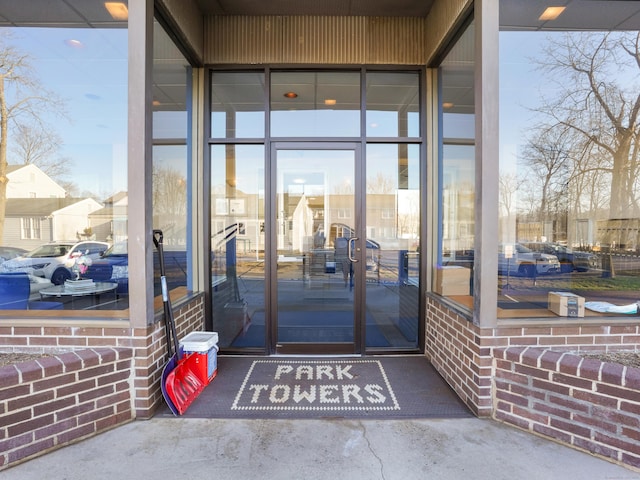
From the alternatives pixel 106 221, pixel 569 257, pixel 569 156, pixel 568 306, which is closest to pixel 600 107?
A: pixel 569 156

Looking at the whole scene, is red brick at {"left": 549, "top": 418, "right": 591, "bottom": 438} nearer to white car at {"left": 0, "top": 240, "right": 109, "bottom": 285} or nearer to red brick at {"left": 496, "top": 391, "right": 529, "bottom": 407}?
red brick at {"left": 496, "top": 391, "right": 529, "bottom": 407}

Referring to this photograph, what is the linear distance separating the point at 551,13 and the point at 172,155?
3.73 metres

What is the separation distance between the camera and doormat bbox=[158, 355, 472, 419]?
2.39m

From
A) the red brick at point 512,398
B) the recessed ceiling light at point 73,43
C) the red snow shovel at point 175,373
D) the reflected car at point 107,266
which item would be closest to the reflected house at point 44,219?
the reflected car at point 107,266

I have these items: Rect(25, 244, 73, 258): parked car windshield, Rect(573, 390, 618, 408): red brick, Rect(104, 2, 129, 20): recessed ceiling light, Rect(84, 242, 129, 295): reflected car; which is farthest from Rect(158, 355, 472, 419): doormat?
Rect(25, 244, 73, 258): parked car windshield

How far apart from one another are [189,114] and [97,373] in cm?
249

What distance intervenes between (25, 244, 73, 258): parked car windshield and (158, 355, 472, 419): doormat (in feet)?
10.9

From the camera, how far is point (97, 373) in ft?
7.16

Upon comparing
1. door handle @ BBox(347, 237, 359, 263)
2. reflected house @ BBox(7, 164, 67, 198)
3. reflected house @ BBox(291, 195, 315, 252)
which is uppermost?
reflected house @ BBox(7, 164, 67, 198)

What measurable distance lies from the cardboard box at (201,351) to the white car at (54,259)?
2.11 metres

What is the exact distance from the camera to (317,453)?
196 cm

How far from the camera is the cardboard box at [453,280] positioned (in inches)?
118

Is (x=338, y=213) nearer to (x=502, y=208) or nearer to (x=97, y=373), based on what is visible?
(x=502, y=208)

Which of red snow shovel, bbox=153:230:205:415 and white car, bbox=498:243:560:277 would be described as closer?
red snow shovel, bbox=153:230:205:415
